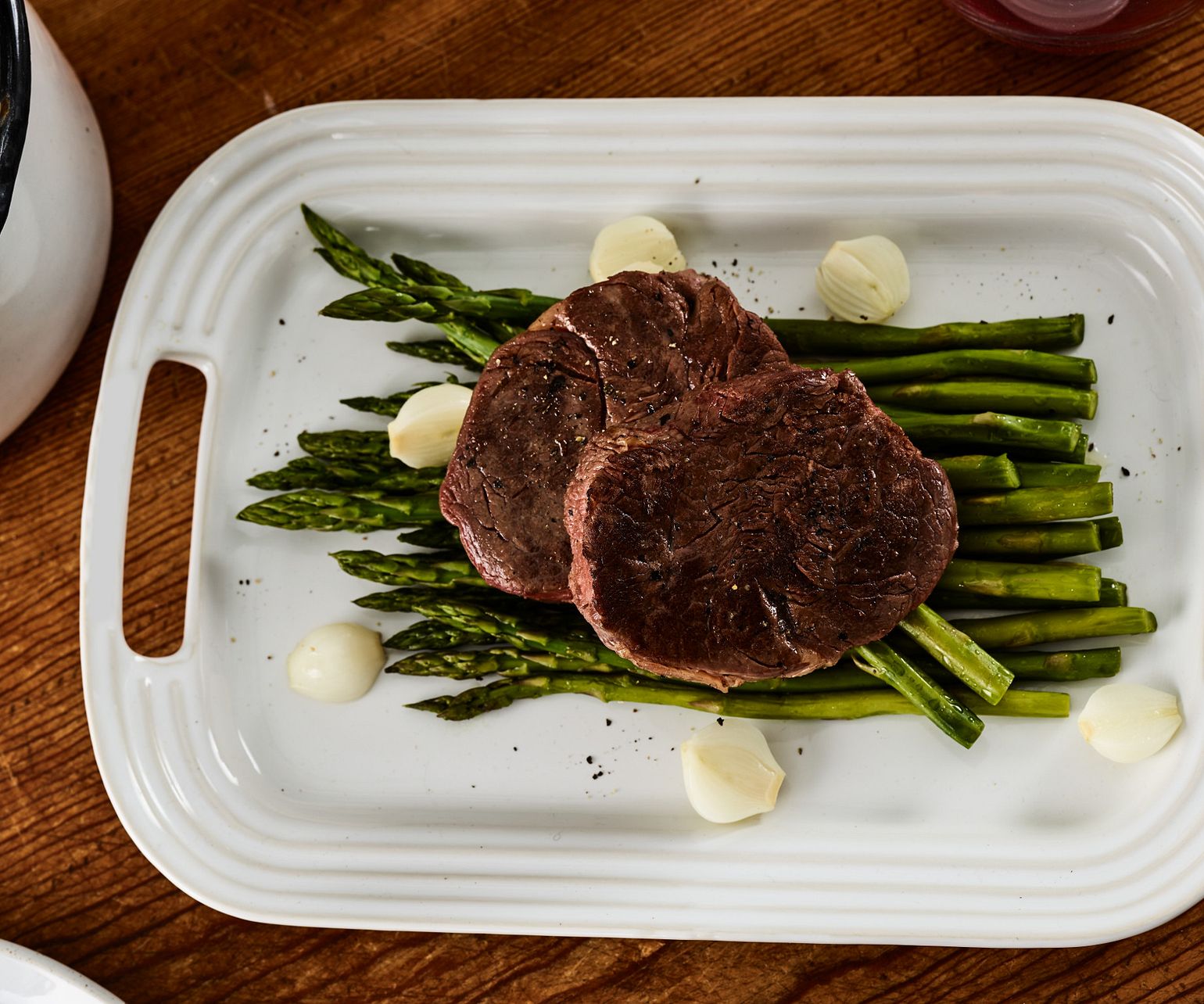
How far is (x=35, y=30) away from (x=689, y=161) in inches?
96.5

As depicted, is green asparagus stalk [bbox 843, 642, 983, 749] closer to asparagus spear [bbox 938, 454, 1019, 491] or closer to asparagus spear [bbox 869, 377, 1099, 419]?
asparagus spear [bbox 938, 454, 1019, 491]

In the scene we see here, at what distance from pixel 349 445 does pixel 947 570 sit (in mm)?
2393

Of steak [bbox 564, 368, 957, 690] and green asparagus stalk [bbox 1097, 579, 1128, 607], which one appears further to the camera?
green asparagus stalk [bbox 1097, 579, 1128, 607]

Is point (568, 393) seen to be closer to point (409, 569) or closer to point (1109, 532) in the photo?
point (409, 569)

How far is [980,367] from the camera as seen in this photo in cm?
364

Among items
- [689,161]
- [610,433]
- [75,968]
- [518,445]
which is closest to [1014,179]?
[689,161]

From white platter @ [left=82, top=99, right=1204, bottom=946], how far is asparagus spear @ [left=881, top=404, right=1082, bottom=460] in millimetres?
337

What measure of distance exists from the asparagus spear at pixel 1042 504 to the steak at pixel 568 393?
39.1 inches

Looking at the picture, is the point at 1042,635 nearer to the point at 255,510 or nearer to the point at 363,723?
the point at 363,723

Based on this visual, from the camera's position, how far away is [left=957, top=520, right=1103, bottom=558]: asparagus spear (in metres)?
3.51

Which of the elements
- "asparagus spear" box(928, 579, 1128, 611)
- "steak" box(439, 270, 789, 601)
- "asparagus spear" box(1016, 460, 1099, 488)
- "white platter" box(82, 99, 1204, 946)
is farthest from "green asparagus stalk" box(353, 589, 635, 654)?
"asparagus spear" box(1016, 460, 1099, 488)

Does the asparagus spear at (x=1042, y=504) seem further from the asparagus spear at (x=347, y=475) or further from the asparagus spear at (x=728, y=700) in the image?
the asparagus spear at (x=347, y=475)

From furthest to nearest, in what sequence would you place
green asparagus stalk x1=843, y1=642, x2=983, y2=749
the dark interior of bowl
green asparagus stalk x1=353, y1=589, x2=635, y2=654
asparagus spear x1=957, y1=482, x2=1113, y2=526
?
green asparagus stalk x1=353, y1=589, x2=635, y2=654 → asparagus spear x1=957, y1=482, x2=1113, y2=526 → green asparagus stalk x1=843, y1=642, x2=983, y2=749 → the dark interior of bowl

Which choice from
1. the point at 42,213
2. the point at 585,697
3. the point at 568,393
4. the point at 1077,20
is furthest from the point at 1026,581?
the point at 42,213
